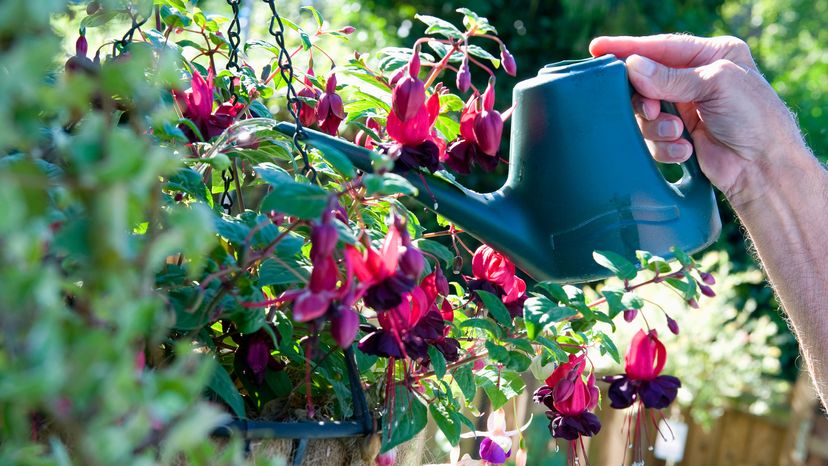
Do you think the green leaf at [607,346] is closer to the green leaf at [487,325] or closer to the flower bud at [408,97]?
the green leaf at [487,325]

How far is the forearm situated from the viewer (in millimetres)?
1069

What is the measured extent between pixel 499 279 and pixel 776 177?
53 centimetres

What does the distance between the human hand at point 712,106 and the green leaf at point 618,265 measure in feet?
0.83

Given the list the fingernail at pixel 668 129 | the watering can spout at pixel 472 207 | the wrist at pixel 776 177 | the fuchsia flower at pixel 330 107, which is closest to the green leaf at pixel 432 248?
the watering can spout at pixel 472 207

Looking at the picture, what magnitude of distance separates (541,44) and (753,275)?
132 centimetres

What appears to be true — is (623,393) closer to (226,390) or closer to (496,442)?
(496,442)

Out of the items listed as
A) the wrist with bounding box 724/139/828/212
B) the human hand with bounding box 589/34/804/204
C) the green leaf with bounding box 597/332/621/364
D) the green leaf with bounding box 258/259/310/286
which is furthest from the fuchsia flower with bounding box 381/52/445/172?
the wrist with bounding box 724/139/828/212

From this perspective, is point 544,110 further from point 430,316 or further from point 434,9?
point 434,9

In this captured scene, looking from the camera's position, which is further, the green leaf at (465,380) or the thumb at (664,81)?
the thumb at (664,81)

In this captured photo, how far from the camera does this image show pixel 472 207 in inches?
27.4

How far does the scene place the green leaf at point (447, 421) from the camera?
0.66 metres

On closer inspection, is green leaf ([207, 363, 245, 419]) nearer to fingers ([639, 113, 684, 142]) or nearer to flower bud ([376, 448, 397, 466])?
flower bud ([376, 448, 397, 466])

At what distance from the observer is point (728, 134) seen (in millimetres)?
997

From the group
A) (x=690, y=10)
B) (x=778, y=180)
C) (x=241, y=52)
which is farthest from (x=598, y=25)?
(x=241, y=52)
